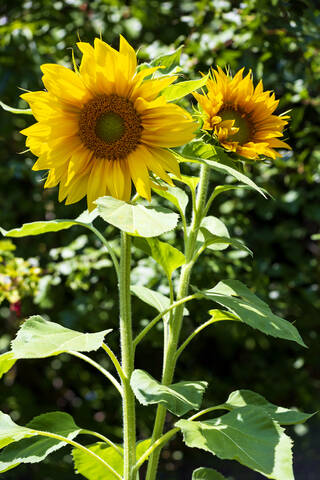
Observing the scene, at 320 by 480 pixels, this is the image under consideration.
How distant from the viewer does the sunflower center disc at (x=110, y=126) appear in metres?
0.89

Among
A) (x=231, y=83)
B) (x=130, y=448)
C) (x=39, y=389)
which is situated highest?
(x=231, y=83)

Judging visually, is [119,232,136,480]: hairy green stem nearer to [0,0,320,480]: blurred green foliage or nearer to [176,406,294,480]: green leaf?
[176,406,294,480]: green leaf

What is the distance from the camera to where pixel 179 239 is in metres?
1.78

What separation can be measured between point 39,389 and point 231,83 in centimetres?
190

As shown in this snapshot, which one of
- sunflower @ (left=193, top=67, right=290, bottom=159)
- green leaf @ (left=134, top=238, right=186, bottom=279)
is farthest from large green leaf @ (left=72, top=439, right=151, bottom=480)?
sunflower @ (left=193, top=67, right=290, bottom=159)

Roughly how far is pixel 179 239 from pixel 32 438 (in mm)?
844

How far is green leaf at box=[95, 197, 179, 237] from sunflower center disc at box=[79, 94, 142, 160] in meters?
0.10

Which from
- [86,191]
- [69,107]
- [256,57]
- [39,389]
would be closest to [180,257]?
[86,191]

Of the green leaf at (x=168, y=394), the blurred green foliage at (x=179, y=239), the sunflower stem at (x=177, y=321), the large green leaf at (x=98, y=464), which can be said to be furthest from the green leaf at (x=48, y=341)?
the blurred green foliage at (x=179, y=239)

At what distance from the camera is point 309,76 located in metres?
1.86

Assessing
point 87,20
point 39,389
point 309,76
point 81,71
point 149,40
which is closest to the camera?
point 81,71

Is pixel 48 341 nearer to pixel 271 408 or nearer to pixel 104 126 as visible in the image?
pixel 104 126

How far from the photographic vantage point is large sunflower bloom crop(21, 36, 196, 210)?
856 mm

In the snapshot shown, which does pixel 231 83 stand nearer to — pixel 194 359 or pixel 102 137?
pixel 102 137
